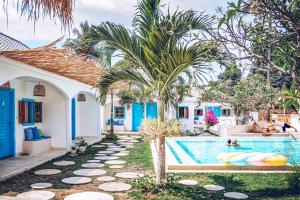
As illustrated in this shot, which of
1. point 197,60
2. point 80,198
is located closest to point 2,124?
point 80,198

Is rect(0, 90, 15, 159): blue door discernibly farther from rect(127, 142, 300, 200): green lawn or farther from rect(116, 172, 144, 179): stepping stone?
rect(127, 142, 300, 200): green lawn

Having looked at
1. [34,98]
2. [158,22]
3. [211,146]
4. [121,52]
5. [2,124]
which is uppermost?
[158,22]

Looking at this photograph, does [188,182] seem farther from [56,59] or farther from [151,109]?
[151,109]

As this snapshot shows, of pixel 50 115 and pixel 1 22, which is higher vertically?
pixel 1 22

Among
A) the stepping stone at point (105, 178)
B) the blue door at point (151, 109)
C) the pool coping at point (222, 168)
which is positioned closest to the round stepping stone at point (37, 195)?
the stepping stone at point (105, 178)

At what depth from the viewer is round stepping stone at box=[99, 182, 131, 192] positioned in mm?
7031

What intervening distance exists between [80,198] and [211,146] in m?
11.0

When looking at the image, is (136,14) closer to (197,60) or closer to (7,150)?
(197,60)

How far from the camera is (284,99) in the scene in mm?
3283

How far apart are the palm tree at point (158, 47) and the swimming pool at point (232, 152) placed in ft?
10.2

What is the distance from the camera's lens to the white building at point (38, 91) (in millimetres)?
8188

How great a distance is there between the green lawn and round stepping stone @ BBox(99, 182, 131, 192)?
12.9 inches

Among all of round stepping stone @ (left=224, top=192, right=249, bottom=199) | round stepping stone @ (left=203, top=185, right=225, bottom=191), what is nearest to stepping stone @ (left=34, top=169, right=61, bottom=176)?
round stepping stone @ (left=203, top=185, right=225, bottom=191)

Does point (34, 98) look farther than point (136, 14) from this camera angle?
Yes
